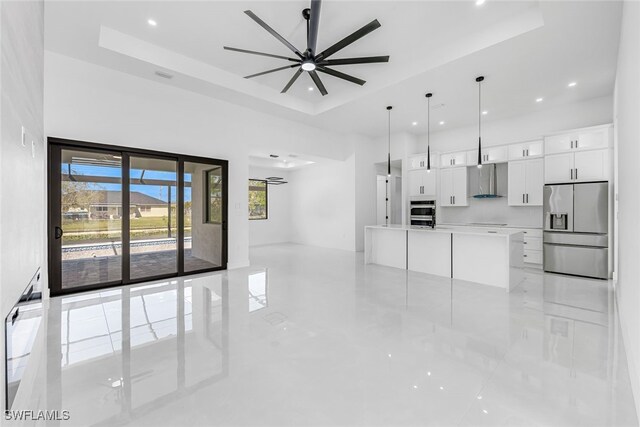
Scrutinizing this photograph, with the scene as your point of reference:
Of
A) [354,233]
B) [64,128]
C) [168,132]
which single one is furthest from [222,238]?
[354,233]

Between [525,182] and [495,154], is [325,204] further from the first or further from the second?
[525,182]

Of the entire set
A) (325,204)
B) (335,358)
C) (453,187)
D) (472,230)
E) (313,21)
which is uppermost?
(313,21)

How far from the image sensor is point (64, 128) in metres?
4.25

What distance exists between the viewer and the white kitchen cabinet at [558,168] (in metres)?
5.55

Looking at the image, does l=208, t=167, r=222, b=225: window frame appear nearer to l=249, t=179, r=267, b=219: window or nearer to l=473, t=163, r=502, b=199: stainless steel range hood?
l=249, t=179, r=267, b=219: window

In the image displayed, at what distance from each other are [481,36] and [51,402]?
5843 millimetres

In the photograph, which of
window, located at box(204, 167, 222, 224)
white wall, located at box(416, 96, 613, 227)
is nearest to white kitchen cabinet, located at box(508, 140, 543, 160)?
white wall, located at box(416, 96, 613, 227)

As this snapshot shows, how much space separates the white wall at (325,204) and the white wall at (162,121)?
75.6 inches

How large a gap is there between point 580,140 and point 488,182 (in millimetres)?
1884

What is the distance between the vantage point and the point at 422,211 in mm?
7789

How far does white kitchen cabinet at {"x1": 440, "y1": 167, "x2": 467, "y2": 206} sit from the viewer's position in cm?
737

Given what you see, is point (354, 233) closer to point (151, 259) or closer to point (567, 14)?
point (151, 259)

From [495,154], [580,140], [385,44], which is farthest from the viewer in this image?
[495,154]

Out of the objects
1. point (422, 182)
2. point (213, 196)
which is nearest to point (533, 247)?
point (422, 182)
